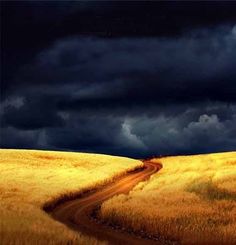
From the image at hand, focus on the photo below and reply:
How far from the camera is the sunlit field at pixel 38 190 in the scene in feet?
67.8

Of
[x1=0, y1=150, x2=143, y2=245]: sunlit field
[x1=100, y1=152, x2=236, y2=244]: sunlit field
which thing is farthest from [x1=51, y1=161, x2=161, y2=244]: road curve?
[x1=0, y1=150, x2=143, y2=245]: sunlit field

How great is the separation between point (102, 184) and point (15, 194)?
15104mm

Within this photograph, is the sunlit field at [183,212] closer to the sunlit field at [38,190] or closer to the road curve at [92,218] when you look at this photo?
the road curve at [92,218]

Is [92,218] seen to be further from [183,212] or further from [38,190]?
[38,190]

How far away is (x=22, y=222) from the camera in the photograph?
24250 millimetres

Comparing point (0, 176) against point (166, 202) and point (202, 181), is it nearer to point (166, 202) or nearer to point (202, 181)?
point (202, 181)

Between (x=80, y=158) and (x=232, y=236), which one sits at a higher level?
(x=80, y=158)

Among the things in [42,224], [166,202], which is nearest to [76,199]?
[166,202]

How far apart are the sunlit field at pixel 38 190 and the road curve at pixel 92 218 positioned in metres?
1.18

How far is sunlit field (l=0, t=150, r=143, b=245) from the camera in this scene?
2066 cm

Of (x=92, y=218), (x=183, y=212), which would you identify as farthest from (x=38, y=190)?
(x=183, y=212)

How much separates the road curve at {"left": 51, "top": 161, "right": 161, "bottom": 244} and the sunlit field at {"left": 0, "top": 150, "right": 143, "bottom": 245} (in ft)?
3.86

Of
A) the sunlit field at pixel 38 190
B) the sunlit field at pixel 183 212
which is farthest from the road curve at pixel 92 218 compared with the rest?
the sunlit field at pixel 38 190

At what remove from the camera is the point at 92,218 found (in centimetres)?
3403
